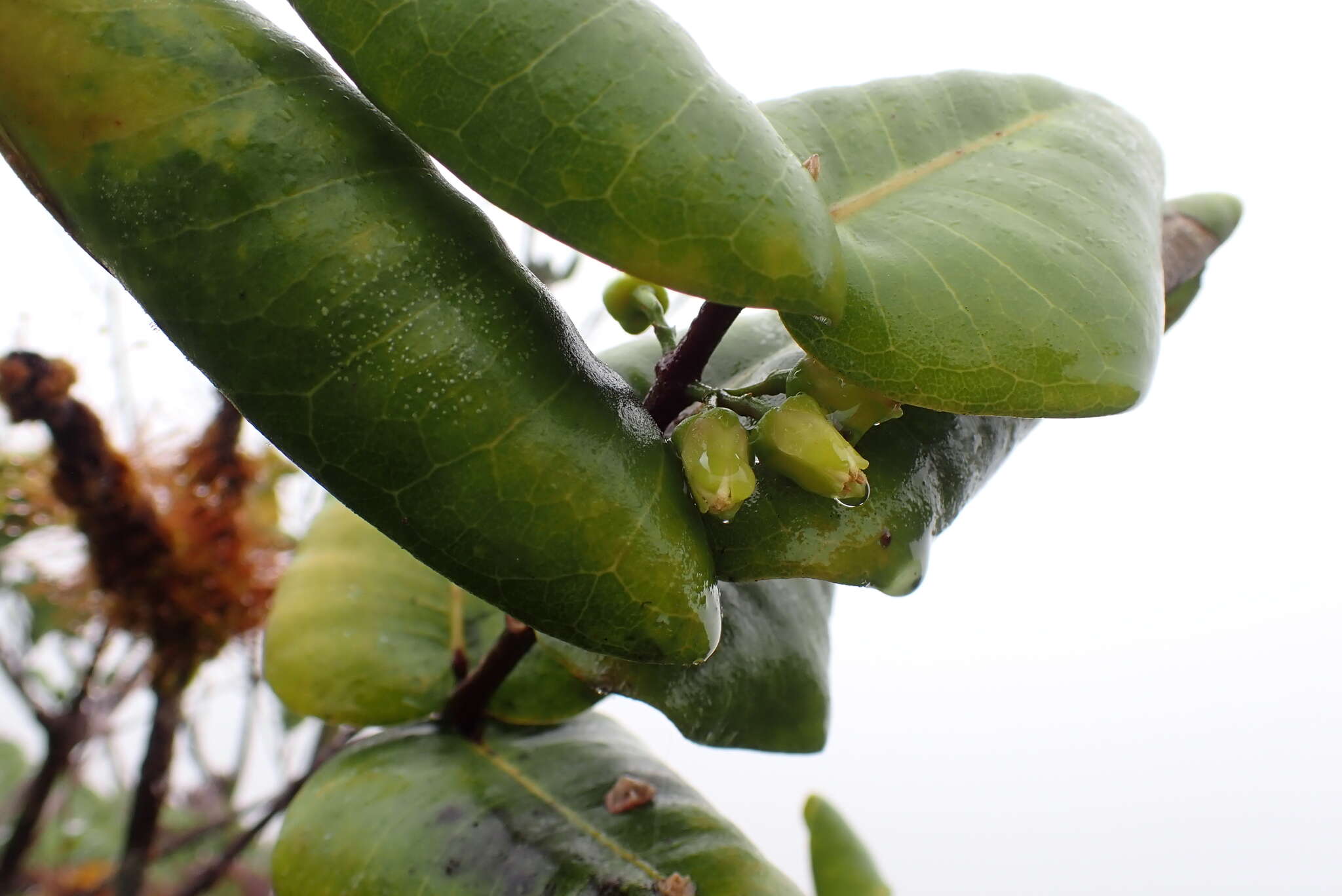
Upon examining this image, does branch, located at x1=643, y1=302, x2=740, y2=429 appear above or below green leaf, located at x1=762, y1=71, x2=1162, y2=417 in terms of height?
below

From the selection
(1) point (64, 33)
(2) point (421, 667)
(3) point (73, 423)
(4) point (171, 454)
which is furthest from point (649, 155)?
(4) point (171, 454)

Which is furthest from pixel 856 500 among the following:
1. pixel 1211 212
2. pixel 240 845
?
pixel 240 845

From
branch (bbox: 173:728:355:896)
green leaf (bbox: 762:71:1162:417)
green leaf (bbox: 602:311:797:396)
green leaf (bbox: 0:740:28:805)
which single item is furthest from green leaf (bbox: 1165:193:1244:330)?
green leaf (bbox: 0:740:28:805)

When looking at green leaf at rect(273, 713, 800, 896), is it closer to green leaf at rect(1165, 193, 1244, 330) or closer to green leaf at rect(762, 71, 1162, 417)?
green leaf at rect(762, 71, 1162, 417)

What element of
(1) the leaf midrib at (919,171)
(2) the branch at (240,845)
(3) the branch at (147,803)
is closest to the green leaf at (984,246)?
(1) the leaf midrib at (919,171)

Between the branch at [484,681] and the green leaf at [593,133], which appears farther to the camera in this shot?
the branch at [484,681]

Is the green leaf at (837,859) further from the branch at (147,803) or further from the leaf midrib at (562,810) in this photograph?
the branch at (147,803)

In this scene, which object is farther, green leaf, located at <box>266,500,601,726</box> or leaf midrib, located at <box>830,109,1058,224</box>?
green leaf, located at <box>266,500,601,726</box>

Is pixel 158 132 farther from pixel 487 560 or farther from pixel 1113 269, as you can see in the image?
pixel 1113 269
